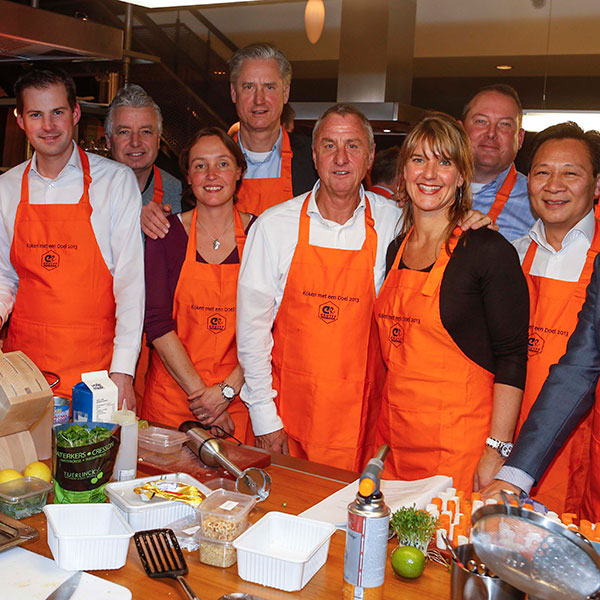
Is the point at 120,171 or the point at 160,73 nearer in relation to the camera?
the point at 120,171

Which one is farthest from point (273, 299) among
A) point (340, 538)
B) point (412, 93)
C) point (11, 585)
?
point (412, 93)

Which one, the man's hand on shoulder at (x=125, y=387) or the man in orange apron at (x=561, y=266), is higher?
the man in orange apron at (x=561, y=266)

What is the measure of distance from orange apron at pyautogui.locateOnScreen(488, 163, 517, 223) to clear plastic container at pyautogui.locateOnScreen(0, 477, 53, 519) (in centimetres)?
198

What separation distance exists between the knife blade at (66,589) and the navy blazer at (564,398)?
3.17 feet

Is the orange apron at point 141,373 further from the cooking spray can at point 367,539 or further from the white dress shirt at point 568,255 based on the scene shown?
the cooking spray can at point 367,539

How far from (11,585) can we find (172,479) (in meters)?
0.46

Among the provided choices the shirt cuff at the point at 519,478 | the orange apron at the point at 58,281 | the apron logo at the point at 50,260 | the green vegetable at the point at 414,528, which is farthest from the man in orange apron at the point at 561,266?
the apron logo at the point at 50,260

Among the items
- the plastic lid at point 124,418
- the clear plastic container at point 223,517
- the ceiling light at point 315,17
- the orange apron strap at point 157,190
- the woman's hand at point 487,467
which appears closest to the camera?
the clear plastic container at point 223,517

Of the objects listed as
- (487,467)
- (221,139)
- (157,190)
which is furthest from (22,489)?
(157,190)

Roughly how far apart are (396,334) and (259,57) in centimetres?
150

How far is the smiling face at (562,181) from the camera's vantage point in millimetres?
2467

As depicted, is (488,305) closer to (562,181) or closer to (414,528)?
(562,181)

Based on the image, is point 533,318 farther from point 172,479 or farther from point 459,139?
point 172,479

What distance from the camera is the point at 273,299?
8.56ft
